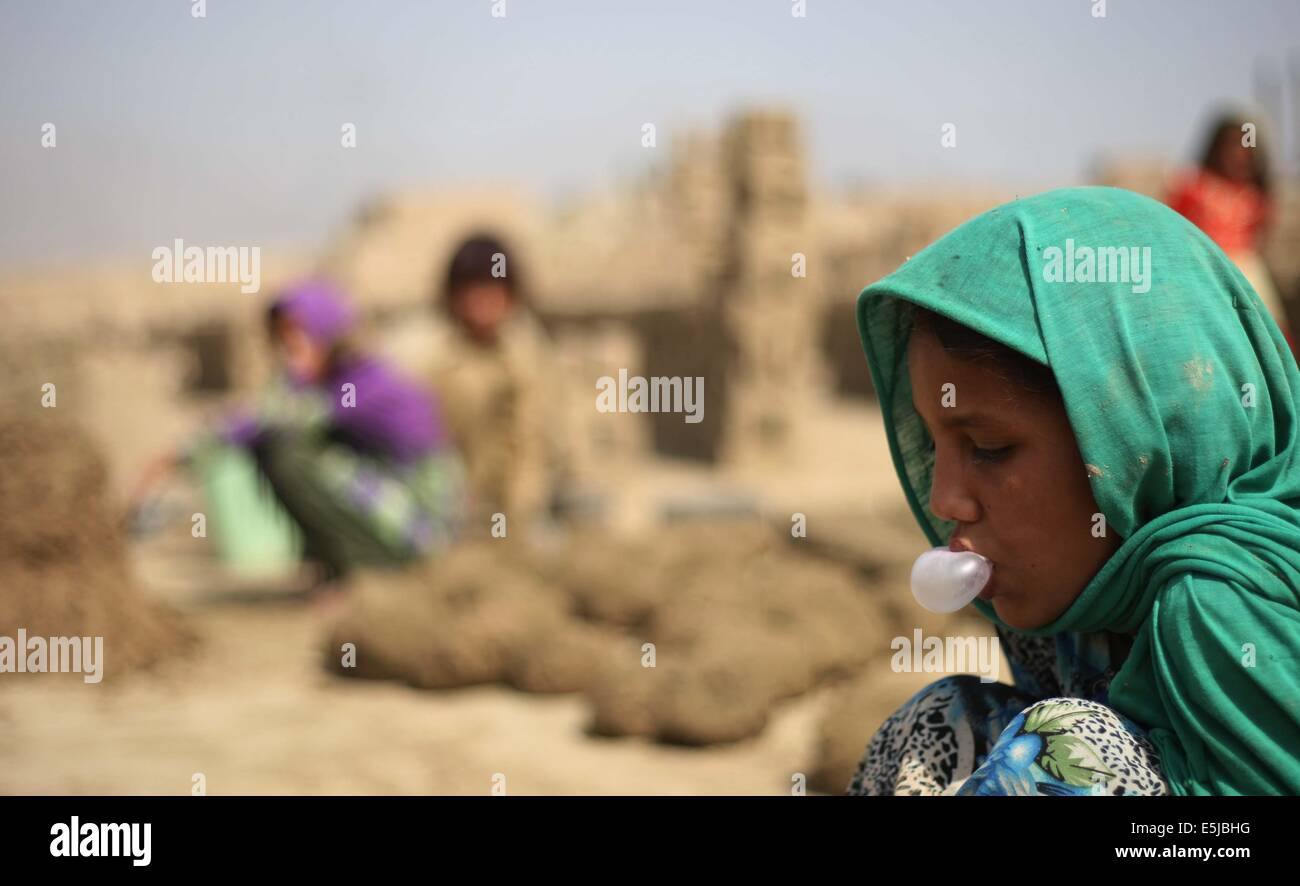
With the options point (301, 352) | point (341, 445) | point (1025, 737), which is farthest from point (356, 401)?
point (1025, 737)

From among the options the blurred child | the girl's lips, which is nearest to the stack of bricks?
the blurred child

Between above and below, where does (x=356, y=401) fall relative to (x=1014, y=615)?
above

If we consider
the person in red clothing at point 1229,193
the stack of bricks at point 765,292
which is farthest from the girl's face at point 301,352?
the stack of bricks at point 765,292

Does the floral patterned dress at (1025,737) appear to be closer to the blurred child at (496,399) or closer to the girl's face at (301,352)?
the girl's face at (301,352)

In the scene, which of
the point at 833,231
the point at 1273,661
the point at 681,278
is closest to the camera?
the point at 1273,661

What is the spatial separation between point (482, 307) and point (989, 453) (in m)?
5.38

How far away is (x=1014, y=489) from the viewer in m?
1.68

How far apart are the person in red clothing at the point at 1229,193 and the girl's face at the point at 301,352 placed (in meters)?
4.24

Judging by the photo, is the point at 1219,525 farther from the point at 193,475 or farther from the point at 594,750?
the point at 193,475

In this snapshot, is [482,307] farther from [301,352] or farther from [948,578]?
[948,578]

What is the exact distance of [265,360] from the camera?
16922mm

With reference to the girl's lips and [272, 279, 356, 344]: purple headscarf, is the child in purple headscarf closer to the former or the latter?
[272, 279, 356, 344]: purple headscarf
